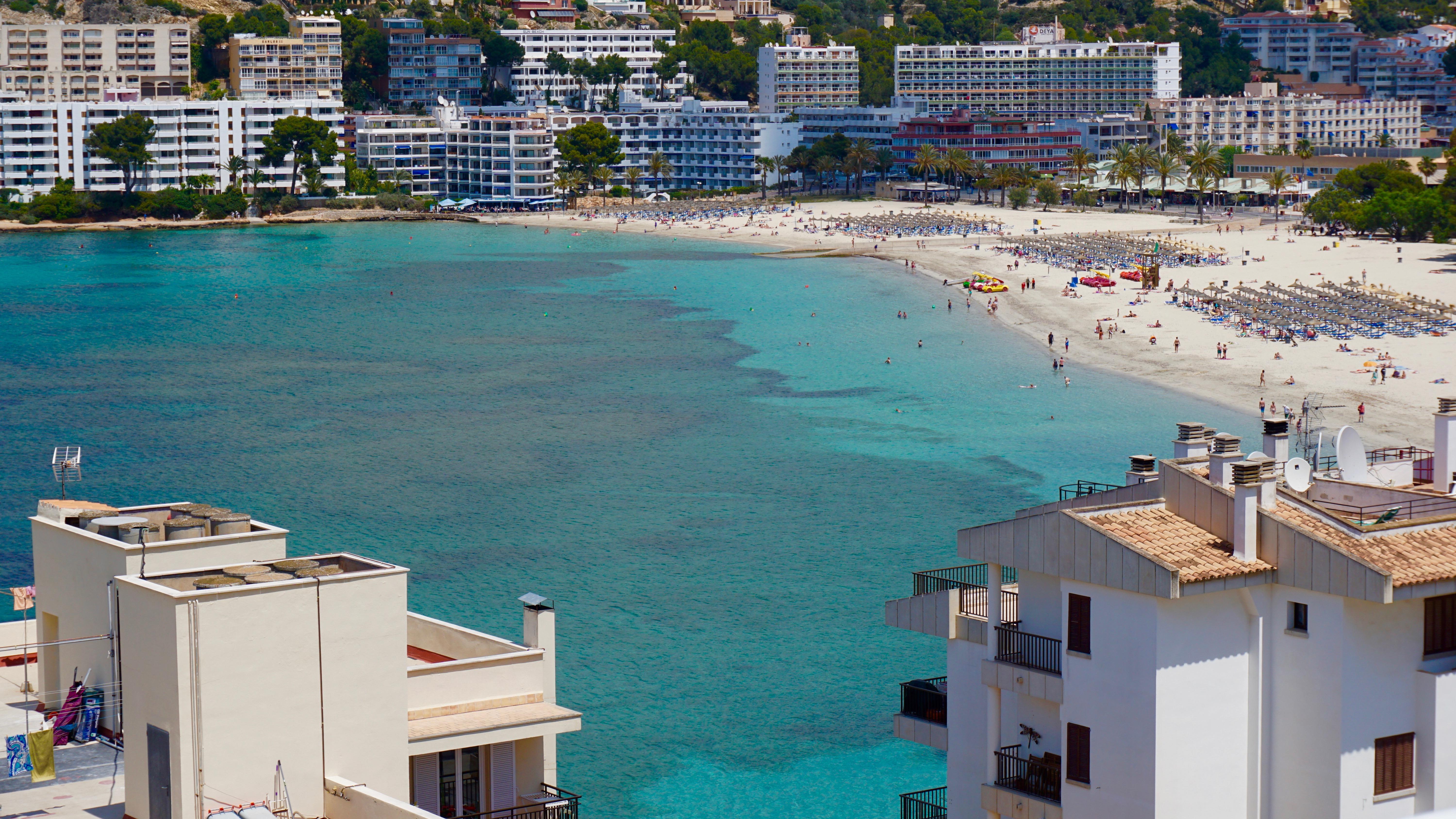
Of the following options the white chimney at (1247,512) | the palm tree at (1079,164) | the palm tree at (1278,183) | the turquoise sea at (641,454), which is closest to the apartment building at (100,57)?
the turquoise sea at (641,454)

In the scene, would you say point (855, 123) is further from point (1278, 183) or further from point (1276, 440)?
point (1276, 440)

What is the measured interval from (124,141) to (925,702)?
143958mm

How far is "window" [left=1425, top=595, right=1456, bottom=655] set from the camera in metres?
14.6

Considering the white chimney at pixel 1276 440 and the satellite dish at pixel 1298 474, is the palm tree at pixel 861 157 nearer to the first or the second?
the white chimney at pixel 1276 440

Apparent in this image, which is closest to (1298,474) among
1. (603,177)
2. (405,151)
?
(603,177)

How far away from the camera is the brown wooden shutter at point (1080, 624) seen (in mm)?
14867

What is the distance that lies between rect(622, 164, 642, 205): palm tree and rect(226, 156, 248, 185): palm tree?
115ft

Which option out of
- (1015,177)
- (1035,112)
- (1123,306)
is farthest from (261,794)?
(1035,112)

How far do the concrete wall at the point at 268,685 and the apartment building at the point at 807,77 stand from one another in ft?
591

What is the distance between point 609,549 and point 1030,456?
15.8 meters

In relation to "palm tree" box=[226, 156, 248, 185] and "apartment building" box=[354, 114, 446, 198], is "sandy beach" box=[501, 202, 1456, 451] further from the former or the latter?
"palm tree" box=[226, 156, 248, 185]

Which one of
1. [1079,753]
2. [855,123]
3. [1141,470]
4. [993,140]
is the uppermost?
[855,123]

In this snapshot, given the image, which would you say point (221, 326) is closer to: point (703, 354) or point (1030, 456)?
point (703, 354)

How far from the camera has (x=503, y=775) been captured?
52.3 feet
